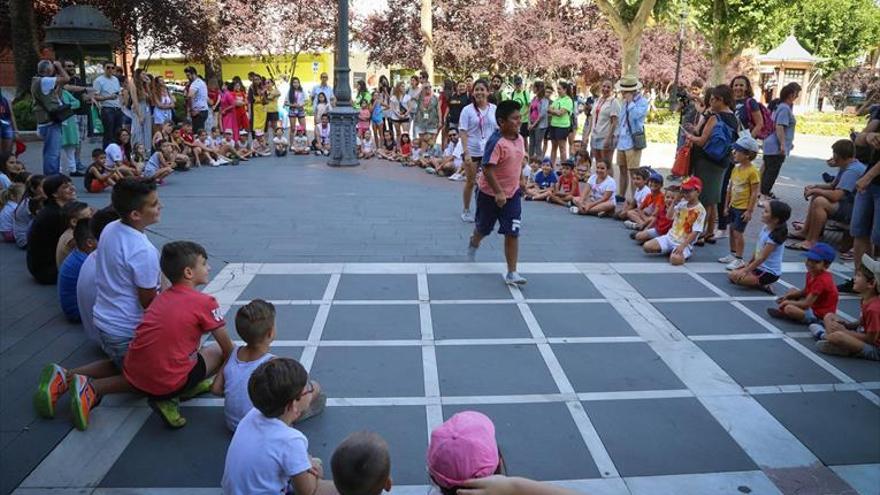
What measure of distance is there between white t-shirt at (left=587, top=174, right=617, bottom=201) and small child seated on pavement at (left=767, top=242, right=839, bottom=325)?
13.7ft

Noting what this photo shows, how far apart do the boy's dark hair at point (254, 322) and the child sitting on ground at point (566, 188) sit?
7.30 m

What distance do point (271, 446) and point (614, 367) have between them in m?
2.73

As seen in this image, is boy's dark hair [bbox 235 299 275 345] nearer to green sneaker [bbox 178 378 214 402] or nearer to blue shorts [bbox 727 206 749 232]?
green sneaker [bbox 178 378 214 402]

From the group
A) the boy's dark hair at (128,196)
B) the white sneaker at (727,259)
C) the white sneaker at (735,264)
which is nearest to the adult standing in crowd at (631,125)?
the white sneaker at (727,259)

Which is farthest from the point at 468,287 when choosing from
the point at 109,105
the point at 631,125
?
the point at 109,105

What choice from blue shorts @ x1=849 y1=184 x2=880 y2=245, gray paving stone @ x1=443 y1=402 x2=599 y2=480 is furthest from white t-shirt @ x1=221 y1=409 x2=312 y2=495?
blue shorts @ x1=849 y1=184 x2=880 y2=245

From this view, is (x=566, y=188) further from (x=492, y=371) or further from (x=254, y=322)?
(x=254, y=322)

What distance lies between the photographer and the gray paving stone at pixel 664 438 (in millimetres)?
3416

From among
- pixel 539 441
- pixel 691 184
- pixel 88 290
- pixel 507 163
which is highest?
pixel 507 163

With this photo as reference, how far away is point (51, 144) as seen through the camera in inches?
408

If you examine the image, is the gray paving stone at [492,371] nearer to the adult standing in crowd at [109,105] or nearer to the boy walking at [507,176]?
the boy walking at [507,176]

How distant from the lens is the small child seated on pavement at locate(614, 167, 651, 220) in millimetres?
8750

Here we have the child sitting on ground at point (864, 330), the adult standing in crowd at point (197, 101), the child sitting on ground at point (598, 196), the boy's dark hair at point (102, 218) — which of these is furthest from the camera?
the adult standing in crowd at point (197, 101)

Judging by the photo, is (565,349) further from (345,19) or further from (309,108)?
(309,108)
